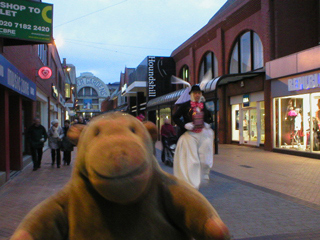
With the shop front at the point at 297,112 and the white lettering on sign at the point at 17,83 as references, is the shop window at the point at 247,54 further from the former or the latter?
the white lettering on sign at the point at 17,83

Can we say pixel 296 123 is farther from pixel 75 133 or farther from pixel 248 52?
pixel 75 133

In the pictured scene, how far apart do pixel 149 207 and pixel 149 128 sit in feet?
1.49

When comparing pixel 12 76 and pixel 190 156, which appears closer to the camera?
pixel 190 156

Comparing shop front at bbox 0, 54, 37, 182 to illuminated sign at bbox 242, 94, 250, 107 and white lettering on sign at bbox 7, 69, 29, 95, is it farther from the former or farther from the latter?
illuminated sign at bbox 242, 94, 250, 107

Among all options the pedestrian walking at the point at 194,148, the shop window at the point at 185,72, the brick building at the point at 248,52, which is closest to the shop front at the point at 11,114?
the pedestrian walking at the point at 194,148

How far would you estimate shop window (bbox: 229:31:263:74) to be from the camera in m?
15.9

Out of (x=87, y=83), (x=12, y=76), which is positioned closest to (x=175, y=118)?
(x=12, y=76)

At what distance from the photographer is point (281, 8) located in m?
13.9

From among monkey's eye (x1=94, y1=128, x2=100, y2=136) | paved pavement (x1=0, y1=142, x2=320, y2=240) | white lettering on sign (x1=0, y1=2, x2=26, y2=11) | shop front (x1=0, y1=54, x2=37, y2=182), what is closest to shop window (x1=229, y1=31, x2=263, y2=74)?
paved pavement (x1=0, y1=142, x2=320, y2=240)

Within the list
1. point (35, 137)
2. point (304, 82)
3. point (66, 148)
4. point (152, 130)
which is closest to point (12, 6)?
point (35, 137)

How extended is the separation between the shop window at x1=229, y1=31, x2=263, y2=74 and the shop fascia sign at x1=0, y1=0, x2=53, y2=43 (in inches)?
444

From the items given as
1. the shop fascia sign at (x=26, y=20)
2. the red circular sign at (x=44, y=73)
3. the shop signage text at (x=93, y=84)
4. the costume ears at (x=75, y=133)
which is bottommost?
the costume ears at (x=75, y=133)

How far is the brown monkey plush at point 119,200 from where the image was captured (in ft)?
4.22

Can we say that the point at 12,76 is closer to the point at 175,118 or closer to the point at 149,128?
the point at 175,118
